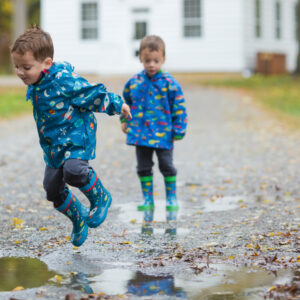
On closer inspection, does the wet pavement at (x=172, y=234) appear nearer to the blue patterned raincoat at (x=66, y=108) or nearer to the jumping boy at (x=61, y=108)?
the jumping boy at (x=61, y=108)

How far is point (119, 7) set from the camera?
2839 centimetres

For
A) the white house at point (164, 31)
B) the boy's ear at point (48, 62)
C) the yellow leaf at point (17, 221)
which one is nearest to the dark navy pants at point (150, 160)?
the yellow leaf at point (17, 221)

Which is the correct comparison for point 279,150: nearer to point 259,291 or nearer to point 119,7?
point 259,291

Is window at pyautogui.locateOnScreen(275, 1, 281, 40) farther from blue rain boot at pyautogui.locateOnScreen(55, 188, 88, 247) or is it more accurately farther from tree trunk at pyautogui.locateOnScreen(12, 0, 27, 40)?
blue rain boot at pyautogui.locateOnScreen(55, 188, 88, 247)

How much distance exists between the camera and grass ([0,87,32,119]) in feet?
59.1

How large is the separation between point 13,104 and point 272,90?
27.7ft

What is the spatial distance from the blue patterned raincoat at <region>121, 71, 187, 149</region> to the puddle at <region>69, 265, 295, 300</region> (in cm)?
240

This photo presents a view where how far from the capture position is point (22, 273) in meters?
4.28

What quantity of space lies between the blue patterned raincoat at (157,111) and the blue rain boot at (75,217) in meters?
1.64

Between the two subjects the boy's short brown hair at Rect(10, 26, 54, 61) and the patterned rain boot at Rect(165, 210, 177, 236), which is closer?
the boy's short brown hair at Rect(10, 26, 54, 61)

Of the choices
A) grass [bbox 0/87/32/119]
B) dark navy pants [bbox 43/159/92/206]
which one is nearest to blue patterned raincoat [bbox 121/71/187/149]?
dark navy pants [bbox 43/159/92/206]

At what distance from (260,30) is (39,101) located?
85.6ft

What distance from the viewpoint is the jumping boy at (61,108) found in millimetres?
4527

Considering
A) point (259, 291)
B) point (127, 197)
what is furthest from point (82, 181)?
point (127, 197)
